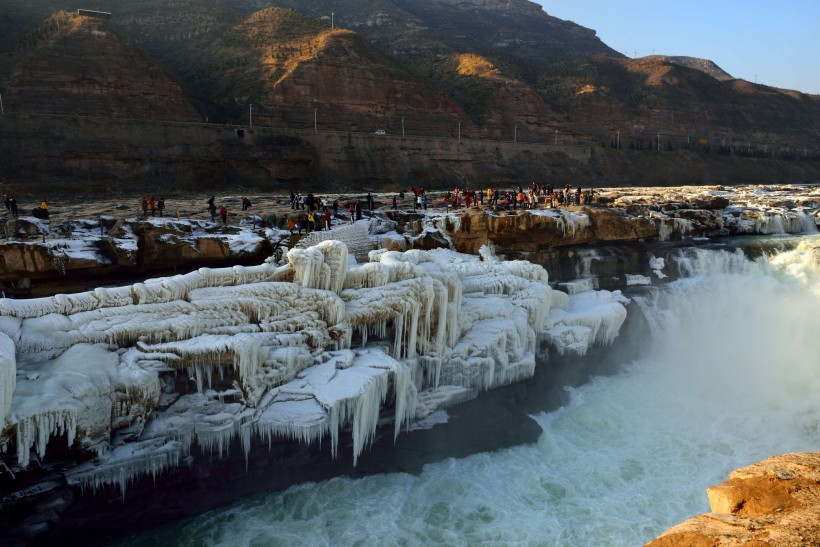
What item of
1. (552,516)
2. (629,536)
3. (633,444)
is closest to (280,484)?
(552,516)

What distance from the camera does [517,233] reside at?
17000 millimetres

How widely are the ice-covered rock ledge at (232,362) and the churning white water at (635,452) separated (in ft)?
4.10

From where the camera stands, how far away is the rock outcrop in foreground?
3.29m

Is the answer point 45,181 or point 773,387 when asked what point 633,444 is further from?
point 45,181

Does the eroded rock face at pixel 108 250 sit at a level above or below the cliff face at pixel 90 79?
below

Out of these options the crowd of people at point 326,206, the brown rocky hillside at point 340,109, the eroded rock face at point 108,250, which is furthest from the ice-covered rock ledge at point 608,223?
the brown rocky hillside at point 340,109

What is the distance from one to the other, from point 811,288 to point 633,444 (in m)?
9.55

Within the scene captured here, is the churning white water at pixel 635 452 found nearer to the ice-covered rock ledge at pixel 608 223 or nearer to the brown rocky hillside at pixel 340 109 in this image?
the ice-covered rock ledge at pixel 608 223

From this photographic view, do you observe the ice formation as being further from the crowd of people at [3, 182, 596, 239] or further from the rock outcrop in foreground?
the rock outcrop in foreground

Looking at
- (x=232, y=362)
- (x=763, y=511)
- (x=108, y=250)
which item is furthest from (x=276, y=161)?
(x=763, y=511)

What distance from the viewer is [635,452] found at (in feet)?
37.3

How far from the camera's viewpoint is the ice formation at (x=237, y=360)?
7816mm

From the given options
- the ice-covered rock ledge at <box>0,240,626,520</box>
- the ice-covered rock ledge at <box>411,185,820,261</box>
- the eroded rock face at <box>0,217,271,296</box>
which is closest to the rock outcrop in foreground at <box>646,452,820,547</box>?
the ice-covered rock ledge at <box>0,240,626,520</box>

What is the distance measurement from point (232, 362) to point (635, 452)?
8.22m
